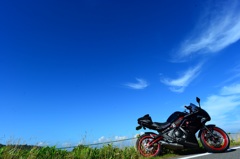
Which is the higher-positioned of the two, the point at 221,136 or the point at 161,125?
the point at 161,125

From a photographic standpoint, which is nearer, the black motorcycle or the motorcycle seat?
the black motorcycle

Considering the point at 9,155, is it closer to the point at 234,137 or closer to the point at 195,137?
the point at 195,137

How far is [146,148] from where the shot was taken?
24.7 ft

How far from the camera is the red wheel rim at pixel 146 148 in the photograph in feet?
24.4

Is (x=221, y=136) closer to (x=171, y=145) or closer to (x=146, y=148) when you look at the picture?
(x=171, y=145)

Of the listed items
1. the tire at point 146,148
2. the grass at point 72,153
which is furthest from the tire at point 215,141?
the tire at point 146,148

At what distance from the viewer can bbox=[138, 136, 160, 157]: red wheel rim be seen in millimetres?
7446

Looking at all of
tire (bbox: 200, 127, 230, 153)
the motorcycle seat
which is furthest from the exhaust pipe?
tire (bbox: 200, 127, 230, 153)

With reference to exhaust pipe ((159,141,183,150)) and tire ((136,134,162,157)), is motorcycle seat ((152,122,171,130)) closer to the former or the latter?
tire ((136,134,162,157))

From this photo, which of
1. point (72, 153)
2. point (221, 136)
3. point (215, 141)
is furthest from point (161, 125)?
point (72, 153)

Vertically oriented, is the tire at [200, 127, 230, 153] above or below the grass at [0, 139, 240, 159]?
above

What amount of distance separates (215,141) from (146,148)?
1.97m

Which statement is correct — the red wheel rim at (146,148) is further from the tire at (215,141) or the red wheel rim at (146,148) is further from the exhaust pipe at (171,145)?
the tire at (215,141)

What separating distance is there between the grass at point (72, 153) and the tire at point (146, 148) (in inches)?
7.0
